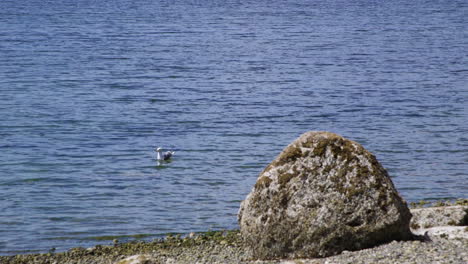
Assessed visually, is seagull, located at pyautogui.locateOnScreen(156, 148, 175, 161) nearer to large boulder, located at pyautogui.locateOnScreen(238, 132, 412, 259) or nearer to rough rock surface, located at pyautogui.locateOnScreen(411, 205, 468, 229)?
rough rock surface, located at pyautogui.locateOnScreen(411, 205, 468, 229)

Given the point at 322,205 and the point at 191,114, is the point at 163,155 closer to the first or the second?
the point at 191,114

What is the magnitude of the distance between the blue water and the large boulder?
5.43 metres

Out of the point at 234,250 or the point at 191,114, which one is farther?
the point at 191,114

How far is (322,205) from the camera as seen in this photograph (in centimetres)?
1171

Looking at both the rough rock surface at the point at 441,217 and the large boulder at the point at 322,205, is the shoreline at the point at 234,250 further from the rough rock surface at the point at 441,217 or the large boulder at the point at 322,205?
the large boulder at the point at 322,205

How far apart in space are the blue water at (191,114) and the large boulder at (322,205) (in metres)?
5.43

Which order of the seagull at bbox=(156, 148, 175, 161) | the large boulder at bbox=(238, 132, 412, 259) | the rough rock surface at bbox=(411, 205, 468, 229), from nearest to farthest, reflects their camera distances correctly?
the large boulder at bbox=(238, 132, 412, 259) → the rough rock surface at bbox=(411, 205, 468, 229) → the seagull at bbox=(156, 148, 175, 161)

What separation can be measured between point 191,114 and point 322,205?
65.7ft

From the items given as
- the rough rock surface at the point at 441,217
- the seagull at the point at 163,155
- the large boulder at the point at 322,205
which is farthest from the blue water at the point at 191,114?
the large boulder at the point at 322,205

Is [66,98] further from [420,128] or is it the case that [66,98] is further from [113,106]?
[420,128]

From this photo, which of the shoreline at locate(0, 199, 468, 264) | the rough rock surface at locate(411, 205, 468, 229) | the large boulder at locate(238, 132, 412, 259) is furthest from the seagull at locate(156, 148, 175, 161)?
the large boulder at locate(238, 132, 412, 259)

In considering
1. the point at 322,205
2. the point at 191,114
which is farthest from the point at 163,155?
the point at 322,205

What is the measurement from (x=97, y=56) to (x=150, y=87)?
42.7ft

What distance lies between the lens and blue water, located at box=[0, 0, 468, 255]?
19.1m
